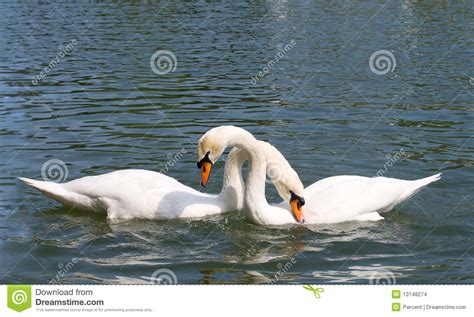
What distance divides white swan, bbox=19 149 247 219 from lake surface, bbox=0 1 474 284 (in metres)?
0.18

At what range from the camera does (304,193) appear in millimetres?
10617

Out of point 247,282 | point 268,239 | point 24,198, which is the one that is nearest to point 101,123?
point 24,198

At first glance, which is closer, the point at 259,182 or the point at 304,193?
the point at 259,182

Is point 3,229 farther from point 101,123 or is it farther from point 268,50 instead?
point 268,50

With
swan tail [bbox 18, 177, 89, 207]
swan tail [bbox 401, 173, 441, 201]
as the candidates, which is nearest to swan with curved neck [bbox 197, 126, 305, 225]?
swan tail [bbox 401, 173, 441, 201]

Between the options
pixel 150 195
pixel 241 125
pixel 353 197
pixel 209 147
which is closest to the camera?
pixel 209 147

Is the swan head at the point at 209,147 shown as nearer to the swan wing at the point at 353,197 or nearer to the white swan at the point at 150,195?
the white swan at the point at 150,195

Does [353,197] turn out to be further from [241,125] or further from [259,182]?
[241,125]

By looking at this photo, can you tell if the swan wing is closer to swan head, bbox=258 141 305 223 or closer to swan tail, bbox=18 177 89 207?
swan head, bbox=258 141 305 223
